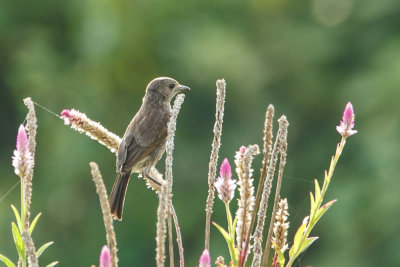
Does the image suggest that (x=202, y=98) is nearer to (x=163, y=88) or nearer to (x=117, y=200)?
(x=163, y=88)

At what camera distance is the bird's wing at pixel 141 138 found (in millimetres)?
4082

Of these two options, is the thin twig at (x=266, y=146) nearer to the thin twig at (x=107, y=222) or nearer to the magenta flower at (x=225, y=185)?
the magenta flower at (x=225, y=185)

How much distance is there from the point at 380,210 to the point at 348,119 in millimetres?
11027

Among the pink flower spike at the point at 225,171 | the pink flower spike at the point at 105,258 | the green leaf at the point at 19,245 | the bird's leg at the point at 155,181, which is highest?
the bird's leg at the point at 155,181

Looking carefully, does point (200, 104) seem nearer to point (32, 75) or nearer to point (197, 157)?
point (197, 157)

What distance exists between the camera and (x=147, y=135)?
4227mm

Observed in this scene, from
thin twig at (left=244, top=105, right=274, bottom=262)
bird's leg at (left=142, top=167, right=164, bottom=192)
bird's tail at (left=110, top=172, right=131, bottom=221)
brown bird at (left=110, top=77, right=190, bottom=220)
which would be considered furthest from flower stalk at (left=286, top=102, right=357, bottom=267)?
brown bird at (left=110, top=77, right=190, bottom=220)

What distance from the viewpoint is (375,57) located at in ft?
53.2

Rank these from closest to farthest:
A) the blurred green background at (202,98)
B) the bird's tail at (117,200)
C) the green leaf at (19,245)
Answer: the green leaf at (19,245) → the bird's tail at (117,200) → the blurred green background at (202,98)

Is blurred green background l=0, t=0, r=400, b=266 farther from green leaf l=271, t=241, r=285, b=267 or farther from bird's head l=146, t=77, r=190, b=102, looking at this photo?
green leaf l=271, t=241, r=285, b=267

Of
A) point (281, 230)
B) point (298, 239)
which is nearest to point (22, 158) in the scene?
point (281, 230)

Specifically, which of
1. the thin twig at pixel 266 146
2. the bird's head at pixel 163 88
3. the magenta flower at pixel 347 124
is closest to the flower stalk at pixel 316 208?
the magenta flower at pixel 347 124

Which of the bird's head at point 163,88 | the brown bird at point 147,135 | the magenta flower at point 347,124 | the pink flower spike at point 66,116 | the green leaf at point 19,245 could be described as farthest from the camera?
Result: the bird's head at point 163,88

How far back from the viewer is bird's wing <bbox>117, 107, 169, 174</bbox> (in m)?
4.08
